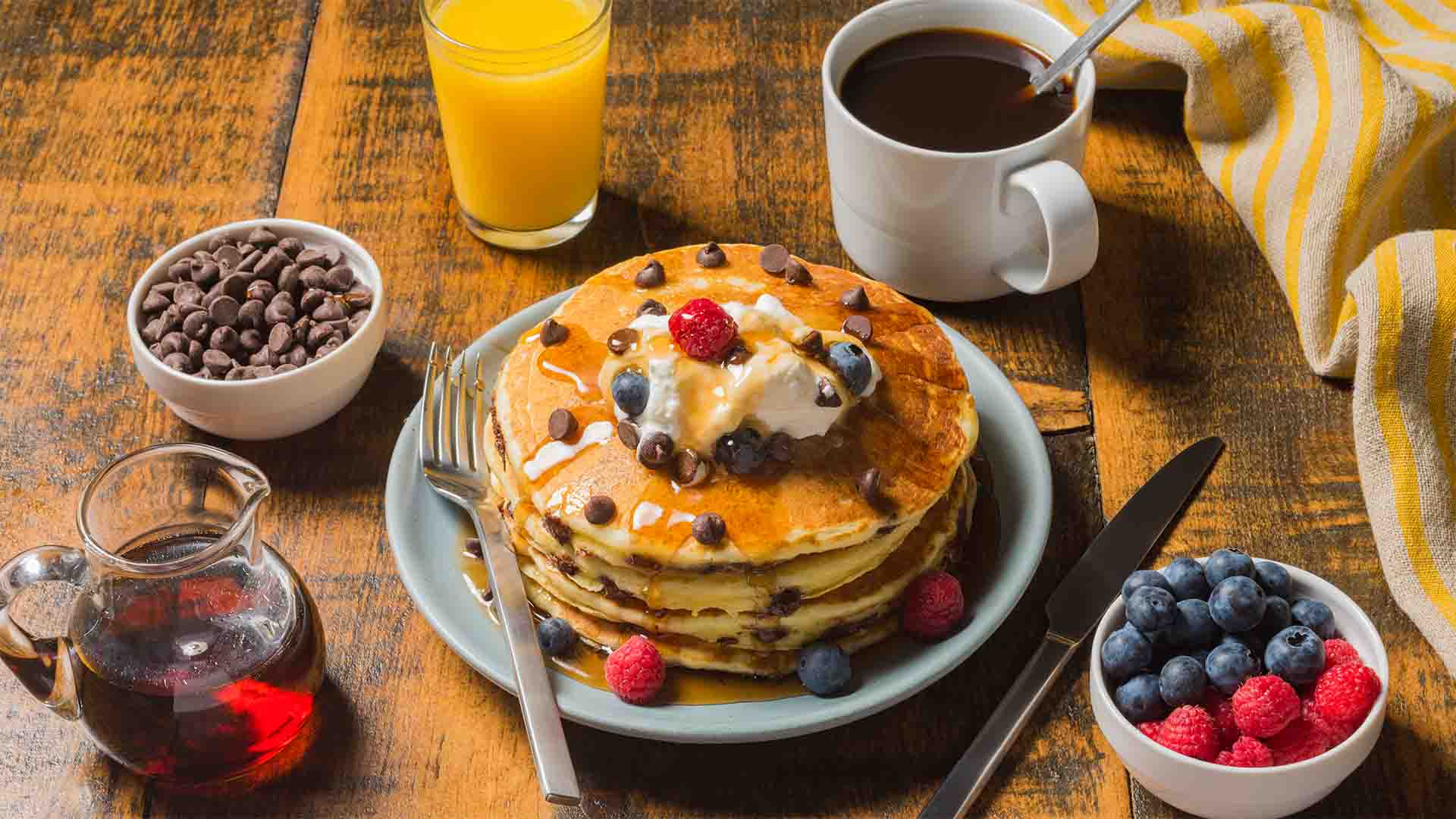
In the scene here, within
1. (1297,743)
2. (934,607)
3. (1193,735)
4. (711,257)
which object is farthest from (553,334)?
(1297,743)

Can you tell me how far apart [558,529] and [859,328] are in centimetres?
47

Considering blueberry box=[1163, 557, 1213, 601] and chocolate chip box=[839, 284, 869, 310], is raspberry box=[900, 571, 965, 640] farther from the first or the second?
chocolate chip box=[839, 284, 869, 310]

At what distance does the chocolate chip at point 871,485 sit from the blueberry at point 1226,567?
41 cm

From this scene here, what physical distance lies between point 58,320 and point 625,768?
1.22 metres

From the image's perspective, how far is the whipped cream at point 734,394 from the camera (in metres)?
1.79

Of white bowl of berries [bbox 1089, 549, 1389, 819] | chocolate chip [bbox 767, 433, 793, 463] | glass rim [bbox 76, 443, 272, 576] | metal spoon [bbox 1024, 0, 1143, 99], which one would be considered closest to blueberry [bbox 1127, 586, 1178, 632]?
white bowl of berries [bbox 1089, 549, 1389, 819]

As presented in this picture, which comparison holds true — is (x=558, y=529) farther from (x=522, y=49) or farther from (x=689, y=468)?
(x=522, y=49)

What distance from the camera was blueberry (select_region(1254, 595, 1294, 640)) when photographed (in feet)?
5.82

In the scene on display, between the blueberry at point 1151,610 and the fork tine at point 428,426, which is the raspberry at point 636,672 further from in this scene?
the blueberry at point 1151,610

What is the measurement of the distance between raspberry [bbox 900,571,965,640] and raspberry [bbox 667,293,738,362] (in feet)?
1.24

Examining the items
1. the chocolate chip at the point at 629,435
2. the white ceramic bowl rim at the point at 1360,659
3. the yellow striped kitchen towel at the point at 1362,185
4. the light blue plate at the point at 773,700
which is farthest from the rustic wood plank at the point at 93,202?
the yellow striped kitchen towel at the point at 1362,185

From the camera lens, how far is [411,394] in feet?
7.56

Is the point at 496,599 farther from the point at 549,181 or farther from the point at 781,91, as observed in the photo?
the point at 781,91

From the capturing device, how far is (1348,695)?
5.49 feet
